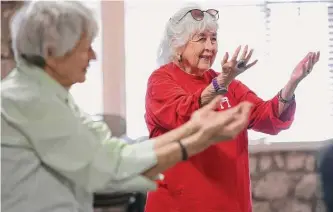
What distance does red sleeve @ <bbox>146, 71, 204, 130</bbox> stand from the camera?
1.56 m

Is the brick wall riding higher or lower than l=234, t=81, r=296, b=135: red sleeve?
lower

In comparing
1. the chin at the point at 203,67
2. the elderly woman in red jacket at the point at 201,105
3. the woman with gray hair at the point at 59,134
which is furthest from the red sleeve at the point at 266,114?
the woman with gray hair at the point at 59,134

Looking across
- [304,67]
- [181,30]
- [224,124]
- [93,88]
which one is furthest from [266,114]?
[93,88]

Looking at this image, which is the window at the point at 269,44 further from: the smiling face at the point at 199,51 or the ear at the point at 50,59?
the ear at the point at 50,59

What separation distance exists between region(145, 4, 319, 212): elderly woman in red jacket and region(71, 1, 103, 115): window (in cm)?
72

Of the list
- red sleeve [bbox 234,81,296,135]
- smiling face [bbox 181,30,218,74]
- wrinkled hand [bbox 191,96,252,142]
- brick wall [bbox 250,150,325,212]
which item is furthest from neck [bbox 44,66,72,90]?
brick wall [bbox 250,150,325,212]

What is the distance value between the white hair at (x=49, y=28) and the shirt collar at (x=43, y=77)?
0.09ft

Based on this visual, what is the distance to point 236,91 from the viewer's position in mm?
1778

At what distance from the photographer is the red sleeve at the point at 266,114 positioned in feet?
5.62

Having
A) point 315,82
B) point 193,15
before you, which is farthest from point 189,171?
point 315,82

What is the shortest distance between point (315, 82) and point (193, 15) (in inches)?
40.0

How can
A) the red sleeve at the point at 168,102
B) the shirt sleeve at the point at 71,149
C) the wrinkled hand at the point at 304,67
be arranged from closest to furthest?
the shirt sleeve at the point at 71,149
the red sleeve at the point at 168,102
the wrinkled hand at the point at 304,67

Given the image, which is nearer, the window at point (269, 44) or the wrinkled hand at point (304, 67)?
the wrinkled hand at point (304, 67)

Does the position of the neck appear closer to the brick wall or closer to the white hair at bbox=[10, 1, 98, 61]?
the white hair at bbox=[10, 1, 98, 61]
